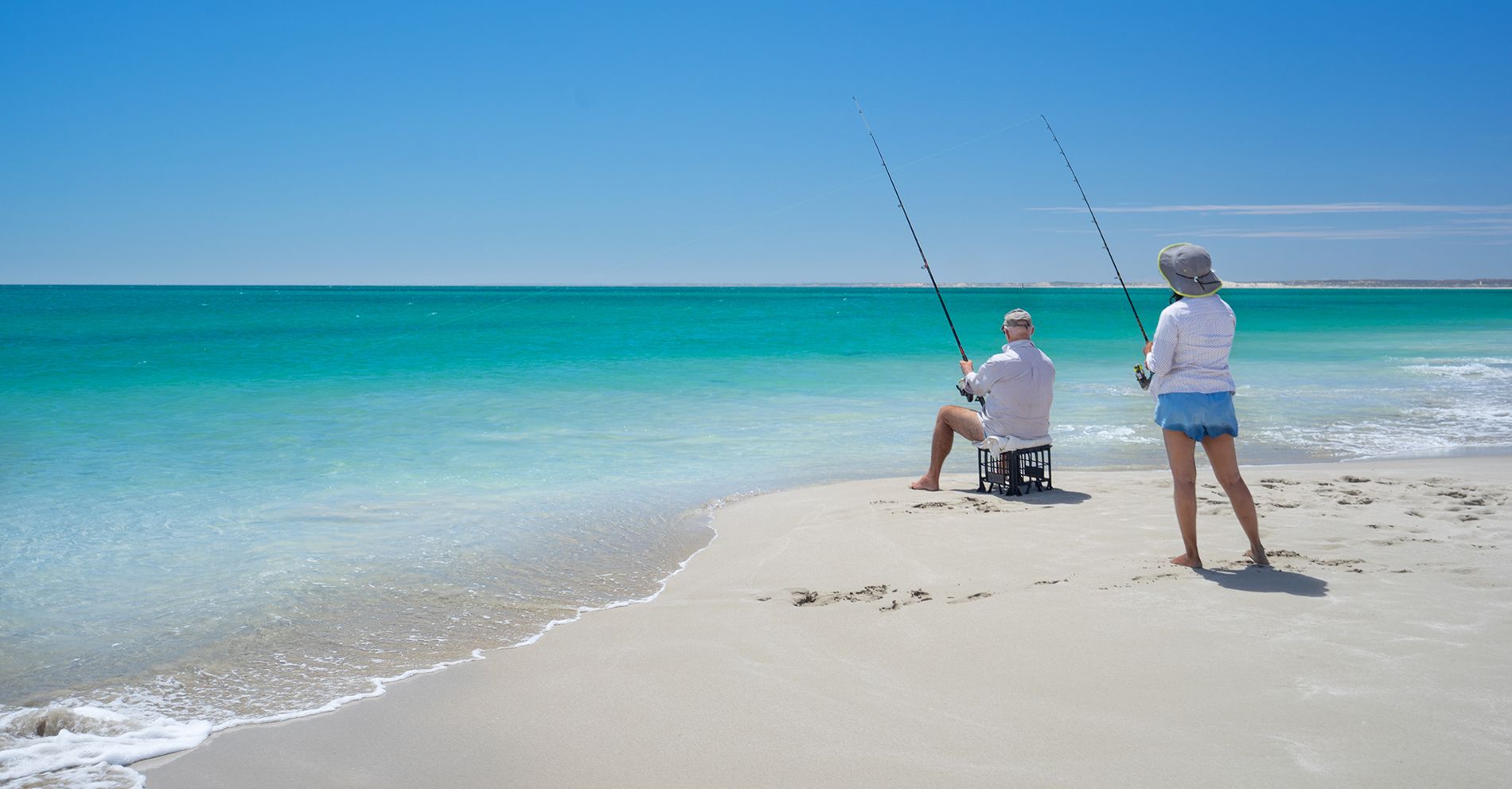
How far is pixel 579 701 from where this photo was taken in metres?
3.14

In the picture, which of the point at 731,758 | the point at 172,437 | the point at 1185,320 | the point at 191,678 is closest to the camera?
the point at 731,758

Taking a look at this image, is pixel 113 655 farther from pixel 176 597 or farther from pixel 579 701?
pixel 579 701

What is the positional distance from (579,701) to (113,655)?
2038 millimetres

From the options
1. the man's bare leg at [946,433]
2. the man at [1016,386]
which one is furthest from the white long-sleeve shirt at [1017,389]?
the man's bare leg at [946,433]

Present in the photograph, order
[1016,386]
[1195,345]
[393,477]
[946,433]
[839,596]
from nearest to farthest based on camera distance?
[1195,345] → [839,596] → [1016,386] → [946,433] → [393,477]

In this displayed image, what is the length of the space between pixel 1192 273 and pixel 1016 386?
206 centimetres

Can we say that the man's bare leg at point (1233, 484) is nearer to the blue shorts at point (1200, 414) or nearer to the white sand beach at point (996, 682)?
the blue shorts at point (1200, 414)

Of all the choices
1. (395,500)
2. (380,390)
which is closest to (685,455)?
(395,500)

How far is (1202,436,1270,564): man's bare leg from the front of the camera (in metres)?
4.05

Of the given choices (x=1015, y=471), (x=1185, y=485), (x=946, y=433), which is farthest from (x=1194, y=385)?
(x=946, y=433)

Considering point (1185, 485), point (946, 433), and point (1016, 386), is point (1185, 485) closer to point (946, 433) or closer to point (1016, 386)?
point (1016, 386)

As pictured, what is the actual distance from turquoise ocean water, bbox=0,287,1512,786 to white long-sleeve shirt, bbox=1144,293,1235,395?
2584 millimetres

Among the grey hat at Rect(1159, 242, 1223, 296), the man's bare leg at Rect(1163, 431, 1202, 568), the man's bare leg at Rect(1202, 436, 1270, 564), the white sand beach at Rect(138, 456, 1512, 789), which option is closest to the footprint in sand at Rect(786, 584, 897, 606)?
the white sand beach at Rect(138, 456, 1512, 789)

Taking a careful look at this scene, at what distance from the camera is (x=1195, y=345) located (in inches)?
160
